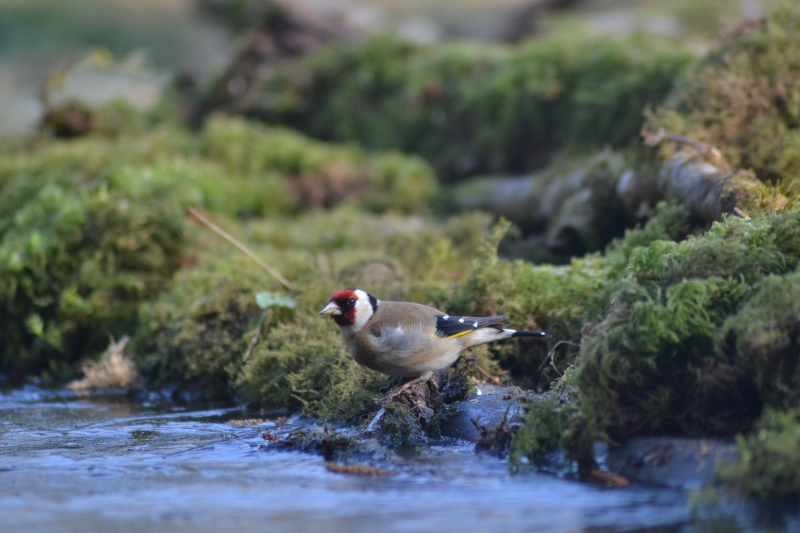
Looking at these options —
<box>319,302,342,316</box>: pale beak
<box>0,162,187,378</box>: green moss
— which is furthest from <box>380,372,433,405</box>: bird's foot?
<box>0,162,187,378</box>: green moss

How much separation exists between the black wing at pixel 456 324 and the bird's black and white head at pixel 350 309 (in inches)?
18.7

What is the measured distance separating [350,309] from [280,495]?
1.65 m

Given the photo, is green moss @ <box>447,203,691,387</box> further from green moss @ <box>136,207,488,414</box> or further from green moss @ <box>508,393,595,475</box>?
green moss @ <box>508,393,595,475</box>

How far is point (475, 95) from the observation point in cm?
1256

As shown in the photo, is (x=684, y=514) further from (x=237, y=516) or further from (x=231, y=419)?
(x=231, y=419)

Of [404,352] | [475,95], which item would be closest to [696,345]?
[404,352]

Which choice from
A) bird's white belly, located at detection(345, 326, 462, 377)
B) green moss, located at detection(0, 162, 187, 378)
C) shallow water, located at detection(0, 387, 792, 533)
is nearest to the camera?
shallow water, located at detection(0, 387, 792, 533)

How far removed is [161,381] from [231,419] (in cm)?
162

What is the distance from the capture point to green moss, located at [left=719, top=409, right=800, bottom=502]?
3.48m

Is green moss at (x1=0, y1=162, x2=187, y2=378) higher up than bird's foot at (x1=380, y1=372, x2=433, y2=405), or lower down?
higher up

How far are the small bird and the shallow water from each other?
58 centimetres

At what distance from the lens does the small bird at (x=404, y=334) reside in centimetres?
516

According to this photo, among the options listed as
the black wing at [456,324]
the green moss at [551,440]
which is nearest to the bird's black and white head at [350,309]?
the black wing at [456,324]

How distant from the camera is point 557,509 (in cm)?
373
